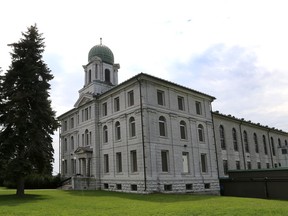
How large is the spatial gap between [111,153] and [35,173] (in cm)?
993

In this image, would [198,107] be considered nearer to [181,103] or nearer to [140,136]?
[181,103]

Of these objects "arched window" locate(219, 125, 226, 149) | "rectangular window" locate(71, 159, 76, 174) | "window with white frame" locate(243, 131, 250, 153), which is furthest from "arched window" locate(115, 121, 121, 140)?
"window with white frame" locate(243, 131, 250, 153)

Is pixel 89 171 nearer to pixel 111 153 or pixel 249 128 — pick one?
pixel 111 153

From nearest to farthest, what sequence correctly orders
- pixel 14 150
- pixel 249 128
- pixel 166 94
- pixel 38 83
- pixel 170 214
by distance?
pixel 170 214, pixel 14 150, pixel 38 83, pixel 166 94, pixel 249 128

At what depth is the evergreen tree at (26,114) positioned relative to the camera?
24.1 meters

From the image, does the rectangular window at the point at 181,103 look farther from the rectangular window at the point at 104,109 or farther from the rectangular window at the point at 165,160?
the rectangular window at the point at 104,109

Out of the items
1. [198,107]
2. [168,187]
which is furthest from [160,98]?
[168,187]

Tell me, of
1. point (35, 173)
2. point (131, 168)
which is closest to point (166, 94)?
point (131, 168)

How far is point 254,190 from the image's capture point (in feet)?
99.5

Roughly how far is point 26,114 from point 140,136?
11.2m

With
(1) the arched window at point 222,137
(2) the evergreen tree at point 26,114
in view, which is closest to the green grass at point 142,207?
(2) the evergreen tree at point 26,114

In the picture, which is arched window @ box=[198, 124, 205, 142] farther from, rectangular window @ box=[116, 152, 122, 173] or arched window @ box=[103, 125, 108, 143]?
arched window @ box=[103, 125, 108, 143]

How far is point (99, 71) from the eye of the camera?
3981 cm

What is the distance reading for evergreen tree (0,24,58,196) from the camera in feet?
79.0
